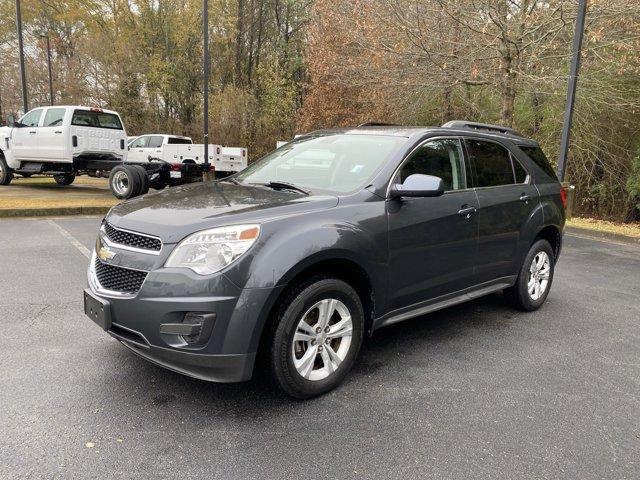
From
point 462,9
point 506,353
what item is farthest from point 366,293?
point 462,9

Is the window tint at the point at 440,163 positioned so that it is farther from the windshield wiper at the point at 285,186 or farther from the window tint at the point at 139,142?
the window tint at the point at 139,142

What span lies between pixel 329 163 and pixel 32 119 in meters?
12.5

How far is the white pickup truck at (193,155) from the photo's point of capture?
1470 cm

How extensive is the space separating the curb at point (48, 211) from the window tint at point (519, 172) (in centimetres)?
864

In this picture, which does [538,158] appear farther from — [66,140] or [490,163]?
[66,140]

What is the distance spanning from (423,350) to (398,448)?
1.40 meters

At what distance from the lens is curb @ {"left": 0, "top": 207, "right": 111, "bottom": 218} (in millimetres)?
9805

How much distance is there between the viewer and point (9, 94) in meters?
32.8

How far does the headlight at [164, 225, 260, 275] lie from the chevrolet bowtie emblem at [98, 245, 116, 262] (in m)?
0.51

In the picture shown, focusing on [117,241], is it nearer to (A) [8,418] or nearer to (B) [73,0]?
(A) [8,418]

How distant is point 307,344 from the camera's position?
10.6ft

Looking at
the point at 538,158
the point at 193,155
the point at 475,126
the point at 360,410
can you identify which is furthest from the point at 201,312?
the point at 193,155

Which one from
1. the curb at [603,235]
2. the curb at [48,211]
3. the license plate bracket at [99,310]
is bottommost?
the curb at [603,235]

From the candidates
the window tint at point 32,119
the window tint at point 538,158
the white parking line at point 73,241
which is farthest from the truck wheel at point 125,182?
the window tint at point 538,158
